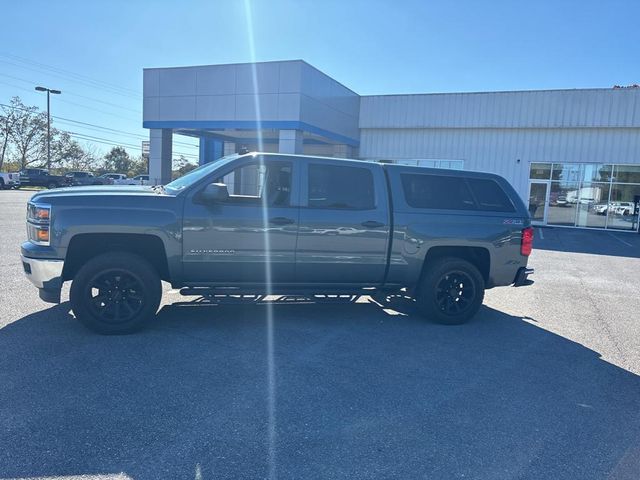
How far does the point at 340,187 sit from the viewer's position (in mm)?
6059

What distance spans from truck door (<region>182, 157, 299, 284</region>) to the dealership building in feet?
48.4

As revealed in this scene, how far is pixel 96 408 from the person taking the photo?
146 inches

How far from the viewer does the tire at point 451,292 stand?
6.34 meters

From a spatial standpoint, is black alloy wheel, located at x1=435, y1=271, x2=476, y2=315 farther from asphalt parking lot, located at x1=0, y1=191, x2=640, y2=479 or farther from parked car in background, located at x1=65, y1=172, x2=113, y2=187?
parked car in background, located at x1=65, y1=172, x2=113, y2=187

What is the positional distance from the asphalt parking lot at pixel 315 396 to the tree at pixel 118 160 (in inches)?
2853

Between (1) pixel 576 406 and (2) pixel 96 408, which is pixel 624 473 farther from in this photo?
(2) pixel 96 408

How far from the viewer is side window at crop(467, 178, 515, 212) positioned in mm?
6602

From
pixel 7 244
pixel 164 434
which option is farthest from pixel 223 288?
pixel 7 244

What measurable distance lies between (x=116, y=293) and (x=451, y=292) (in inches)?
158

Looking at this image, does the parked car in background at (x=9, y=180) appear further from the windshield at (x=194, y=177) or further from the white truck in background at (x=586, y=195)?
the windshield at (x=194, y=177)

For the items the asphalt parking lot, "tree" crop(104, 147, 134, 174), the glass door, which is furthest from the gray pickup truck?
"tree" crop(104, 147, 134, 174)

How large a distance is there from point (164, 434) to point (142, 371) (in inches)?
45.7

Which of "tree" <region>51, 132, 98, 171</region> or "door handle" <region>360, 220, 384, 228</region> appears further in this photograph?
"tree" <region>51, 132, 98, 171</region>

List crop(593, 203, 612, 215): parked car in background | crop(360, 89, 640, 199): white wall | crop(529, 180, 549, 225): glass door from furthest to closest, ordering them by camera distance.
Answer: crop(529, 180, 549, 225): glass door < crop(593, 203, 612, 215): parked car in background < crop(360, 89, 640, 199): white wall
